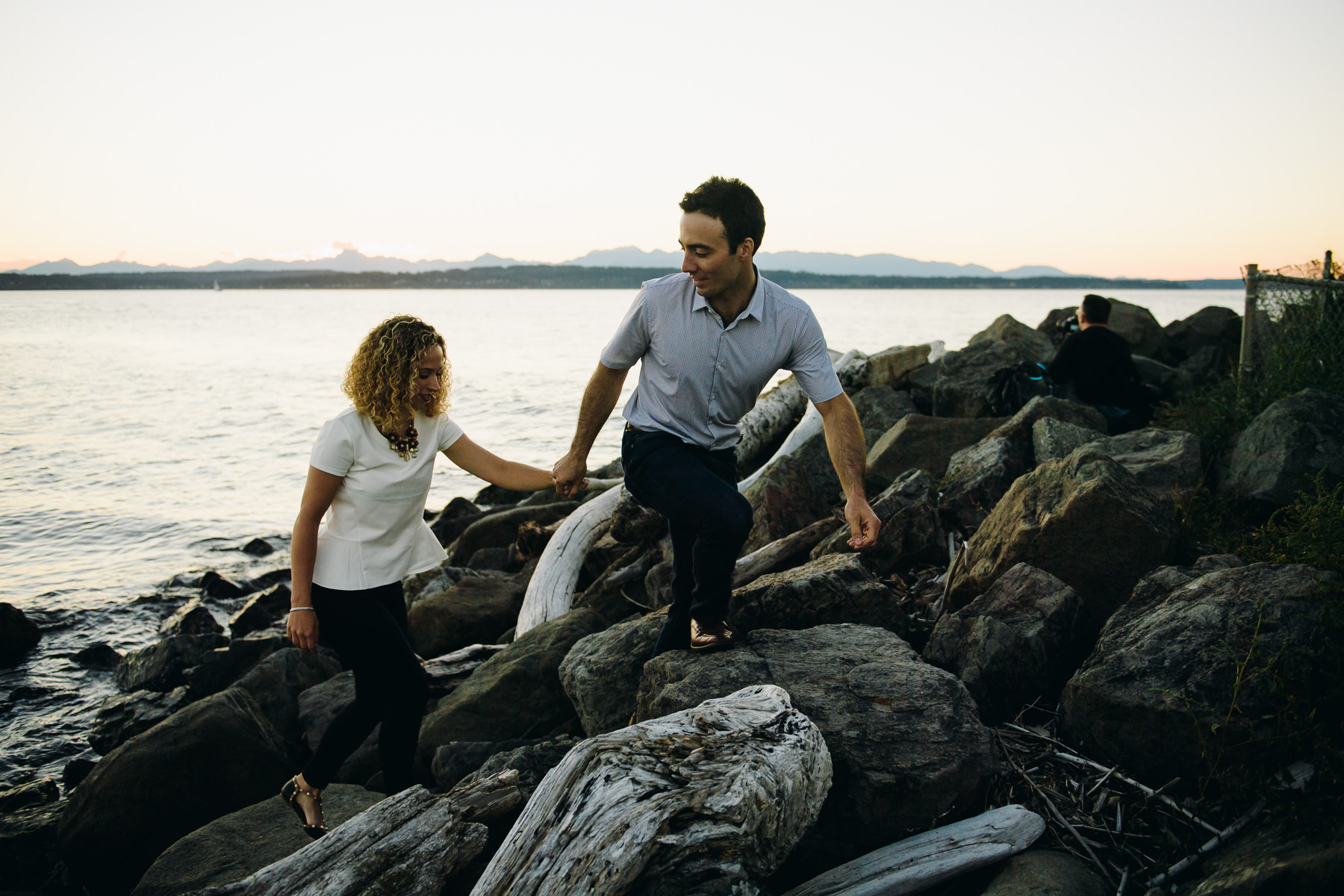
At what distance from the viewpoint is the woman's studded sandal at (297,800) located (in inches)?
148

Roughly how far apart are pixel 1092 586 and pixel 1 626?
9956 millimetres

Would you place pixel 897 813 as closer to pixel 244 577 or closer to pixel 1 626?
pixel 1 626

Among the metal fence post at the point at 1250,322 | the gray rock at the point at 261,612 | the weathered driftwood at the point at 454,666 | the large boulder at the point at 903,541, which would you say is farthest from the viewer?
the gray rock at the point at 261,612

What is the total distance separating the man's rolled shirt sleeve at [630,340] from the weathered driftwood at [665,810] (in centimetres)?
171

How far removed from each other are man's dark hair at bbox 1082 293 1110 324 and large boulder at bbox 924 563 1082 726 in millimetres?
6370

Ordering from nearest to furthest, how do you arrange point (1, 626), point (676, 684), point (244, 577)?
point (676, 684)
point (1, 626)
point (244, 577)

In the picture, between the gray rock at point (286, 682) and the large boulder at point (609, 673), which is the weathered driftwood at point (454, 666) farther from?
the large boulder at point (609, 673)

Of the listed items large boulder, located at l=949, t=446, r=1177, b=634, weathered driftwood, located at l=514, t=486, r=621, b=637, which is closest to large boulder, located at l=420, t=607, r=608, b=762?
weathered driftwood, located at l=514, t=486, r=621, b=637

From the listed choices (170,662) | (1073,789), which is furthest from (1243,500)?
(170,662)

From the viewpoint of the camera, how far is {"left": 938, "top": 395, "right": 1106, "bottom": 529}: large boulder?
20.9 feet

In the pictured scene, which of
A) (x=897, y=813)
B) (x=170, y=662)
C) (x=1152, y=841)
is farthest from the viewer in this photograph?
(x=170, y=662)

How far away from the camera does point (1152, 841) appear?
9.96 ft

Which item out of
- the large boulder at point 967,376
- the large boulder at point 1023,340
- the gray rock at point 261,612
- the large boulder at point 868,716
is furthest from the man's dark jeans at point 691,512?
the large boulder at point 1023,340

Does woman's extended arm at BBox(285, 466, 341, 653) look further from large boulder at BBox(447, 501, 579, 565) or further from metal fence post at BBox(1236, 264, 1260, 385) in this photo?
metal fence post at BBox(1236, 264, 1260, 385)
